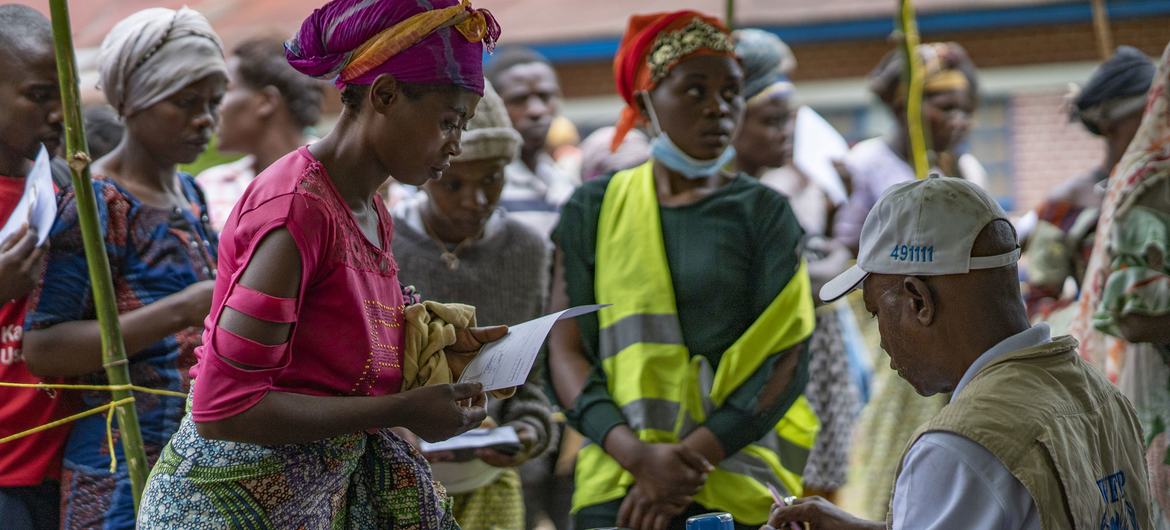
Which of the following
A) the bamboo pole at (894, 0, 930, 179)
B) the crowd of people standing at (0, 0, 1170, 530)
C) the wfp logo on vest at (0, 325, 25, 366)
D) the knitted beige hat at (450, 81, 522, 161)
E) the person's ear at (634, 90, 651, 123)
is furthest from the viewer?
the bamboo pole at (894, 0, 930, 179)

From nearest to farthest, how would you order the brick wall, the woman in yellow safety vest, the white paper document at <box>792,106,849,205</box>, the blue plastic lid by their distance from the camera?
the blue plastic lid
the woman in yellow safety vest
the white paper document at <box>792,106,849,205</box>
the brick wall

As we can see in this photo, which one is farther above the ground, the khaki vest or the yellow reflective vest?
the khaki vest

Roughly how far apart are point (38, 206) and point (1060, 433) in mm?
2370

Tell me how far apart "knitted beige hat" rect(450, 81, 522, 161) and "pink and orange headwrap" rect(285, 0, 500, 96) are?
1.81 metres

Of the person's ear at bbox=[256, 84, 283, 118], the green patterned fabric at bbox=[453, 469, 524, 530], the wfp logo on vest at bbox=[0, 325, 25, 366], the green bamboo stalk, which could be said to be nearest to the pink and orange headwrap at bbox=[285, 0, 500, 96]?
the green bamboo stalk

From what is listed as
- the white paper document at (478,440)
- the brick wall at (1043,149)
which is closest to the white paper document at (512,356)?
the white paper document at (478,440)

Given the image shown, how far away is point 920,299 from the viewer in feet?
8.73

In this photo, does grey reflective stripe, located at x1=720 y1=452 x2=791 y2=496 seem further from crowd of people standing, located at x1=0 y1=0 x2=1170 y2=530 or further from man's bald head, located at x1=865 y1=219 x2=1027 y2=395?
man's bald head, located at x1=865 y1=219 x2=1027 y2=395

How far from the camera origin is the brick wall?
15484mm

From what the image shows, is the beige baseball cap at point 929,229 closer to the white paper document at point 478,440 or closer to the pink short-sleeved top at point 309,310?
the pink short-sleeved top at point 309,310

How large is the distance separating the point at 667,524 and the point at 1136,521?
1548mm

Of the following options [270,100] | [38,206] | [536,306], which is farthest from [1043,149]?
[38,206]

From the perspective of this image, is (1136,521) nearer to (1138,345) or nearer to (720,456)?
(720,456)

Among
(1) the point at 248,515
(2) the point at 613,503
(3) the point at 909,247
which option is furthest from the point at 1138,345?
(1) the point at 248,515
